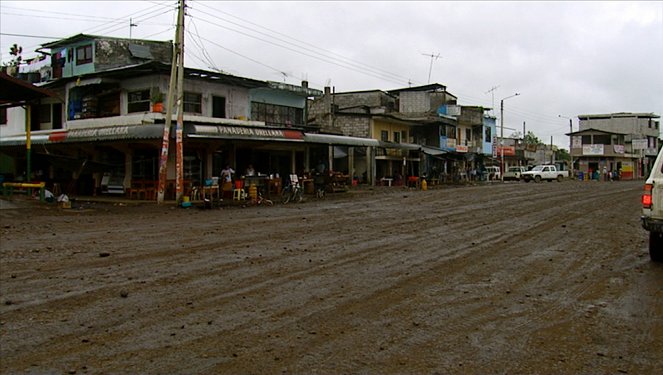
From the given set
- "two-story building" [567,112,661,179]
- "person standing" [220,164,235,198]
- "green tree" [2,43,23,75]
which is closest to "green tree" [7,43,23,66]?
"green tree" [2,43,23,75]

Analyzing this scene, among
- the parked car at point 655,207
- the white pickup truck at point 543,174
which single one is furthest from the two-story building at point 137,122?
the white pickup truck at point 543,174

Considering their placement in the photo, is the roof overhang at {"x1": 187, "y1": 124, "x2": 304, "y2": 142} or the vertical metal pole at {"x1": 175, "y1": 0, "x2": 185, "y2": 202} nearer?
the vertical metal pole at {"x1": 175, "y1": 0, "x2": 185, "y2": 202}

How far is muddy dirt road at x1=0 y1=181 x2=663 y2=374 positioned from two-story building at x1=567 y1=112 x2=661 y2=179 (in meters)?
62.1

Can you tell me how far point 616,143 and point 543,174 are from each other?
21260 mm

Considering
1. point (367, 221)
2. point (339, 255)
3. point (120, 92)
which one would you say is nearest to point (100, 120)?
point (120, 92)

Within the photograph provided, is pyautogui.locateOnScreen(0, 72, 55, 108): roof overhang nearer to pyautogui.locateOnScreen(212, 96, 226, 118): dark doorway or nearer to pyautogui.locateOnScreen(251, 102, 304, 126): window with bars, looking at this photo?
pyautogui.locateOnScreen(212, 96, 226, 118): dark doorway

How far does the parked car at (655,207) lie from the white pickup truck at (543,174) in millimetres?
47923

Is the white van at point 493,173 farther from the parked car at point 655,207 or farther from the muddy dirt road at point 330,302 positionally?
the parked car at point 655,207

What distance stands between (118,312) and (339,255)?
4405 mm

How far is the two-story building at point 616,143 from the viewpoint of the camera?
68.9 m

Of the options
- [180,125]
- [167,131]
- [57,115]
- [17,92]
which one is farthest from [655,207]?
[57,115]

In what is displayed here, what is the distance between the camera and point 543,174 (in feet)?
180

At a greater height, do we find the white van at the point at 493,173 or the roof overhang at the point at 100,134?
the roof overhang at the point at 100,134

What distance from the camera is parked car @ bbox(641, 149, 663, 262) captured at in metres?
8.28
